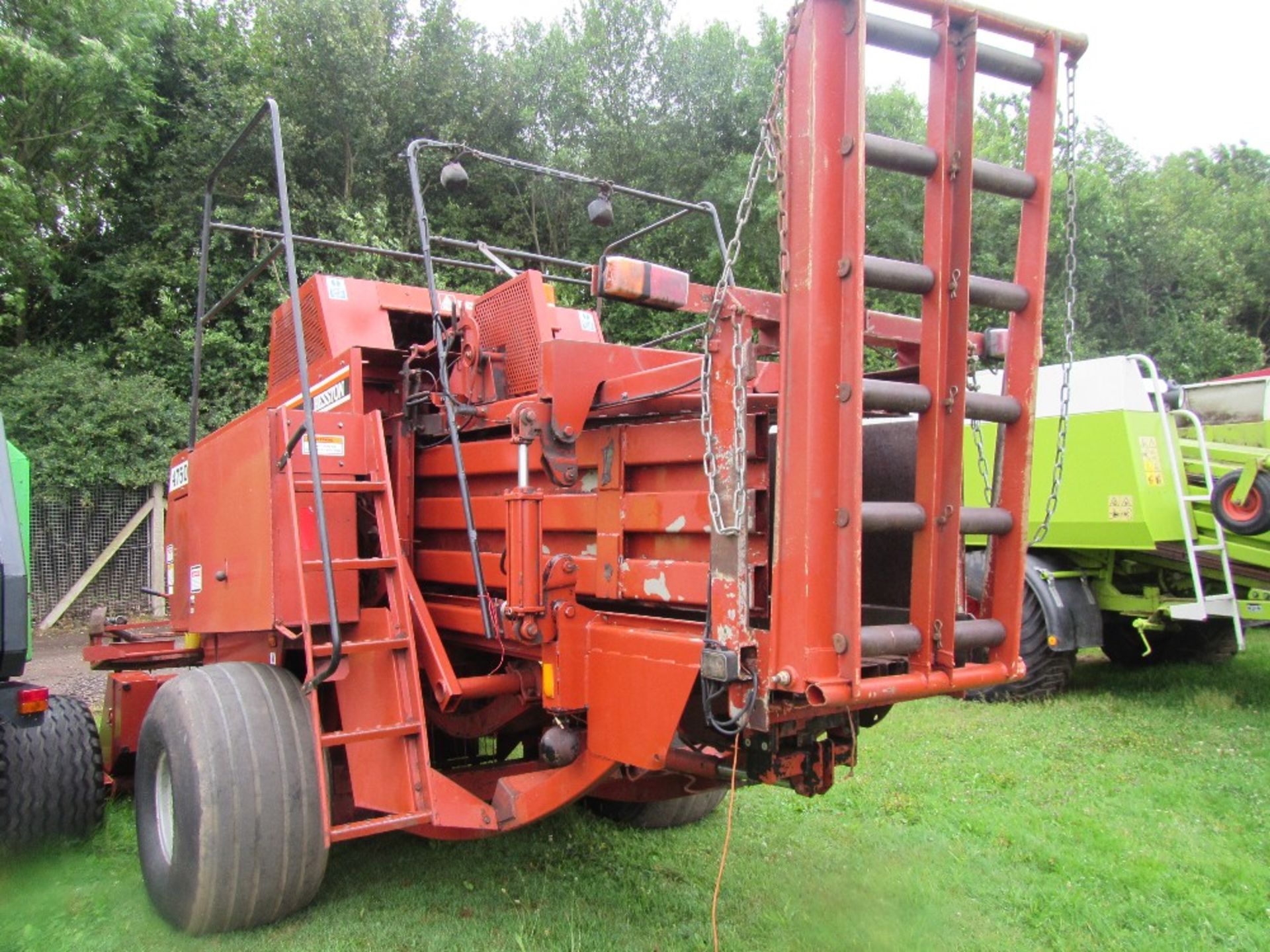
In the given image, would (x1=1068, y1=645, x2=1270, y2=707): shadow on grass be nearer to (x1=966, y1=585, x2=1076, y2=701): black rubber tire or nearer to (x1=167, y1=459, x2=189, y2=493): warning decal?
(x1=966, y1=585, x2=1076, y2=701): black rubber tire

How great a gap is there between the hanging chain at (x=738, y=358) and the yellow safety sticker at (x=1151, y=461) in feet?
18.0

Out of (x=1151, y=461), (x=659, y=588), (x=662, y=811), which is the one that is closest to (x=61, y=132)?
(x=662, y=811)

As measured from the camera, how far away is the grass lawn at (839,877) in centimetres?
356

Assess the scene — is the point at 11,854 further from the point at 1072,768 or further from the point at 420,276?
the point at 420,276

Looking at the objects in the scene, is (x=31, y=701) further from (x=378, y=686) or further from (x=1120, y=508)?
(x=1120, y=508)

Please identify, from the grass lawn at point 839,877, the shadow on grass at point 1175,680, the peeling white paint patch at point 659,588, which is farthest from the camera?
the shadow on grass at point 1175,680

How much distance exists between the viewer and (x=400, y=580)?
3607mm

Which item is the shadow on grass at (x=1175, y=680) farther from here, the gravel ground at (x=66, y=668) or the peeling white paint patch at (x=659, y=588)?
the gravel ground at (x=66, y=668)

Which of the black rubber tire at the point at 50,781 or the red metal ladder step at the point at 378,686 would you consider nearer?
the red metal ladder step at the point at 378,686

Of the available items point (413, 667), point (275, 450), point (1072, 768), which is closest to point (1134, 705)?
point (1072, 768)

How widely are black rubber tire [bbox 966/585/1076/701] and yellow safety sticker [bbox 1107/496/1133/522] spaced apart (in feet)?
2.70

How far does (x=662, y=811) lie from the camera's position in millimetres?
4695

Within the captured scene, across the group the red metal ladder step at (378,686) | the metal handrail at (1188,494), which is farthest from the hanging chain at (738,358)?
the metal handrail at (1188,494)

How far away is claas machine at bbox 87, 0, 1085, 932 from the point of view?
2.58m
